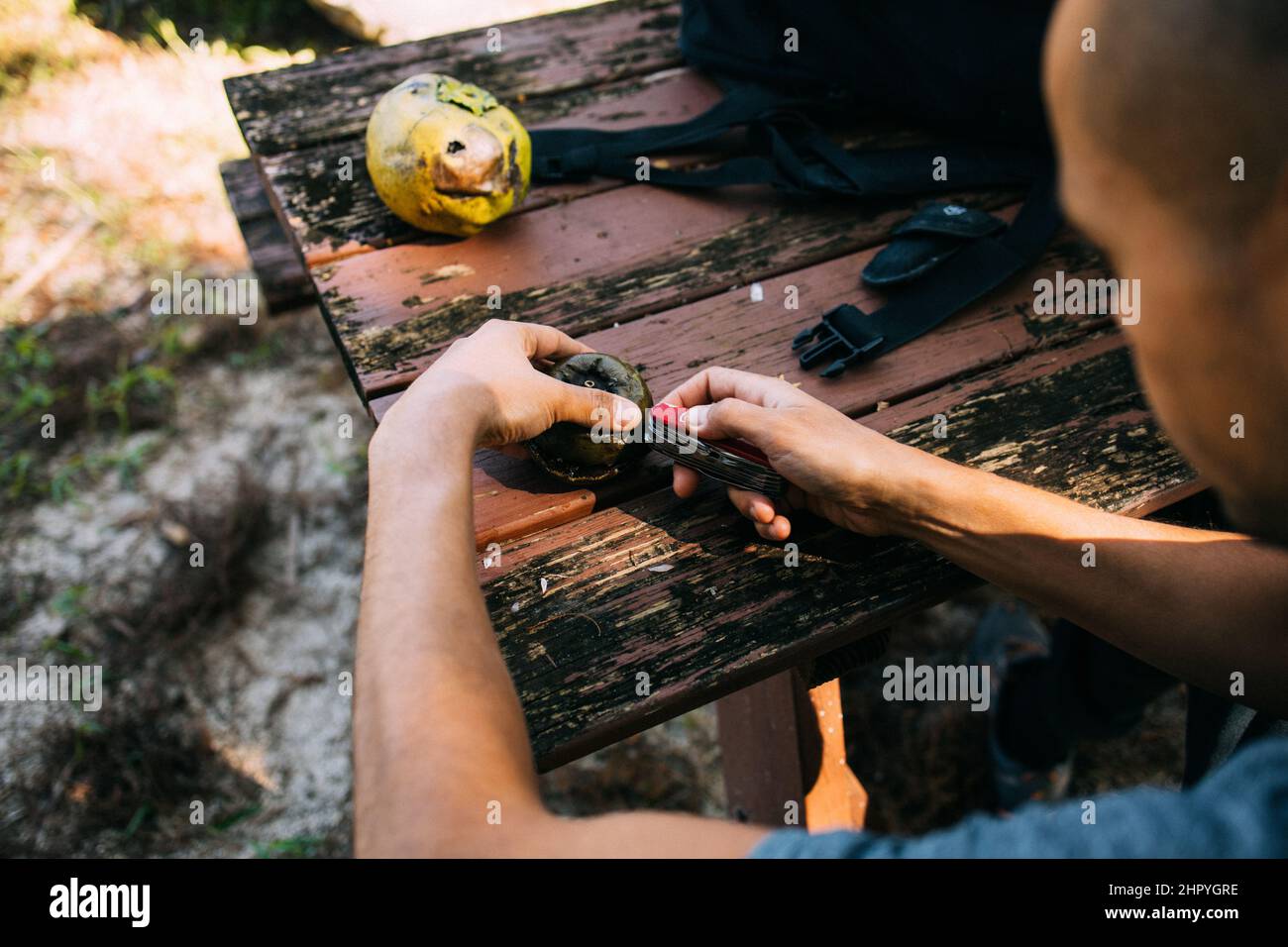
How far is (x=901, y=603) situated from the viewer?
4.36 feet

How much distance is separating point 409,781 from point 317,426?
2.65 m

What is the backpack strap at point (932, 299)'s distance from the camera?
64.0 inches

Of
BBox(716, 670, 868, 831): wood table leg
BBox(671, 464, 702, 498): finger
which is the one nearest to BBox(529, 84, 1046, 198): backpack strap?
BBox(671, 464, 702, 498): finger

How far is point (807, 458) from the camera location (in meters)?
1.31

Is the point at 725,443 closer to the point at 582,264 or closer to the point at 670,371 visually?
the point at 670,371

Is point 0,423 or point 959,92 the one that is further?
point 0,423

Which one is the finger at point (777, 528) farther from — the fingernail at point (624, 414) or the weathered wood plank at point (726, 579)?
the fingernail at point (624, 414)

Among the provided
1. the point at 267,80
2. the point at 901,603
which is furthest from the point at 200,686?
the point at 901,603

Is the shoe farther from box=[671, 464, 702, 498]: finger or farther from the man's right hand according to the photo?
box=[671, 464, 702, 498]: finger

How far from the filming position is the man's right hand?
1298mm

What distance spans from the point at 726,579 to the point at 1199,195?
0.81 metres
